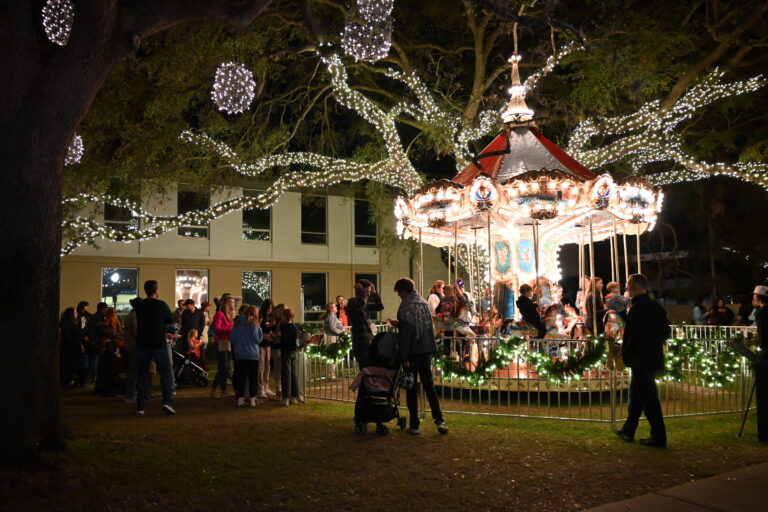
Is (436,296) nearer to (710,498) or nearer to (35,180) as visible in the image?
(710,498)

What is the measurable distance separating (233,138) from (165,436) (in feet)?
39.2

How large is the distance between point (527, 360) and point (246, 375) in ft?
14.3

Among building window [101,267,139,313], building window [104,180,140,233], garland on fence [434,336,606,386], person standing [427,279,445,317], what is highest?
building window [104,180,140,233]

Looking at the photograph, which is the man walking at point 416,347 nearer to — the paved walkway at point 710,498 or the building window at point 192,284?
the paved walkway at point 710,498

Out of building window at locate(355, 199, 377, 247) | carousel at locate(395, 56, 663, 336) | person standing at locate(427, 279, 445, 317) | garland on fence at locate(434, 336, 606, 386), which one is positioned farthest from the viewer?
building window at locate(355, 199, 377, 247)

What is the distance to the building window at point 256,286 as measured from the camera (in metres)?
26.3

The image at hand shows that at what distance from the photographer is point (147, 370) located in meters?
8.72

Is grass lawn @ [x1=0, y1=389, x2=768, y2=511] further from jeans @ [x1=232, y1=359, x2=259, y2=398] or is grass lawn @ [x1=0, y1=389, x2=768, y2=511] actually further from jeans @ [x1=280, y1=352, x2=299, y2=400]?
jeans @ [x1=280, y1=352, x2=299, y2=400]

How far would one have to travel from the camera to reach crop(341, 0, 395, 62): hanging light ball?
7.28m

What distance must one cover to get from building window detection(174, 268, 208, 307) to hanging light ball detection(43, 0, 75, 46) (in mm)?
19432

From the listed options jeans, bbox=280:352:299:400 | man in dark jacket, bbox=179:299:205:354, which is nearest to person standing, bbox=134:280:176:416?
jeans, bbox=280:352:299:400

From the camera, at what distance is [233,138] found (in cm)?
1770

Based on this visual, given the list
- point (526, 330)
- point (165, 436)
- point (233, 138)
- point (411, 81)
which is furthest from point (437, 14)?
point (165, 436)

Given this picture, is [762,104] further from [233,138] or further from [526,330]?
[233,138]
